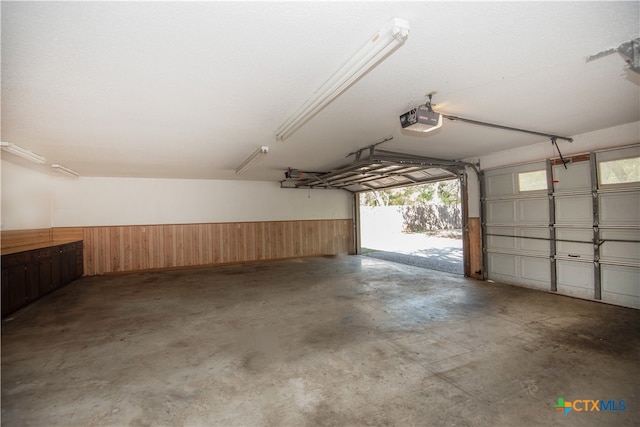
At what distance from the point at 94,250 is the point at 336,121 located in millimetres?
7188

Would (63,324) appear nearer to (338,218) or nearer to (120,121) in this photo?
(120,121)

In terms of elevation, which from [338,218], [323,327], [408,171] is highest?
[408,171]

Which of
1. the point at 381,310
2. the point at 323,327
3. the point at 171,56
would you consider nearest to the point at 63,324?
the point at 323,327

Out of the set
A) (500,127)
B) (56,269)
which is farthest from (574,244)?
(56,269)

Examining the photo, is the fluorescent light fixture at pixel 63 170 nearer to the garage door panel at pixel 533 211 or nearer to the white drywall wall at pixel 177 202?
the white drywall wall at pixel 177 202

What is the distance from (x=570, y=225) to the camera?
452cm

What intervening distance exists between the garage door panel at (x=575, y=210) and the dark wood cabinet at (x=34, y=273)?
8.45 meters

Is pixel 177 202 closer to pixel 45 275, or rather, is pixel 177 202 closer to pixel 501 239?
pixel 45 275

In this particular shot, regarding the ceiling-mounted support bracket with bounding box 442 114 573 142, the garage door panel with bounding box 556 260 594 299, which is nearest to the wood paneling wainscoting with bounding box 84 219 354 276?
Result: the garage door panel with bounding box 556 260 594 299

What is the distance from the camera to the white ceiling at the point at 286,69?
1.67 meters

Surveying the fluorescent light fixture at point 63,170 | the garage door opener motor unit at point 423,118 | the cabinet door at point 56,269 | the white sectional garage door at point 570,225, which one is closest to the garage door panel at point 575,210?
the white sectional garage door at point 570,225

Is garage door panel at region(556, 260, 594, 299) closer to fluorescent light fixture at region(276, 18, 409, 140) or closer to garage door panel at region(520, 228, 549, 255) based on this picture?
garage door panel at region(520, 228, 549, 255)

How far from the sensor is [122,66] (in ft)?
7.13
